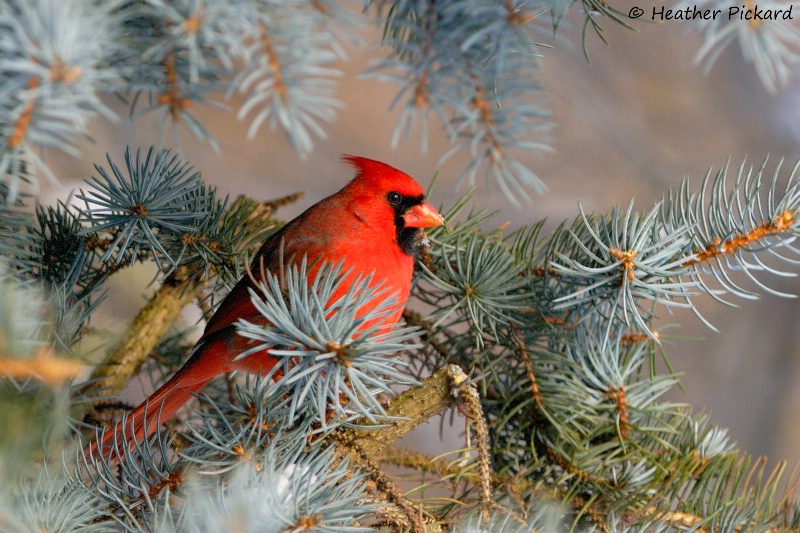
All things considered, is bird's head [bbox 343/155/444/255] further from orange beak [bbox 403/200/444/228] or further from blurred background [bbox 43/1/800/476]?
blurred background [bbox 43/1/800/476]

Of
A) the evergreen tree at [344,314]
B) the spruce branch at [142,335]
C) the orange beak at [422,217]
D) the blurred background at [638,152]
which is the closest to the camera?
the evergreen tree at [344,314]

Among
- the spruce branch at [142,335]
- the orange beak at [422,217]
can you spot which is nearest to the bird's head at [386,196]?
the orange beak at [422,217]

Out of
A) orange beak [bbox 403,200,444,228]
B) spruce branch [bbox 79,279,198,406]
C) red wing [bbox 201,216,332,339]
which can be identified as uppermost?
orange beak [bbox 403,200,444,228]

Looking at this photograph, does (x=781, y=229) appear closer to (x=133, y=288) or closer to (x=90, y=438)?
(x=90, y=438)

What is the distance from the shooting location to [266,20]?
0.42 meters

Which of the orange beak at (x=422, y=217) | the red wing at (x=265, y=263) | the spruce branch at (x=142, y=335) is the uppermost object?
the orange beak at (x=422, y=217)

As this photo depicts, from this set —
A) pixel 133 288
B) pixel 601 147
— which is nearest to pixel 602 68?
pixel 601 147

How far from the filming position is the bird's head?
0.98m

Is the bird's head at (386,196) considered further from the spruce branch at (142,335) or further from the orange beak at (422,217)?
the spruce branch at (142,335)

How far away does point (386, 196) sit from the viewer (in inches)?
41.0

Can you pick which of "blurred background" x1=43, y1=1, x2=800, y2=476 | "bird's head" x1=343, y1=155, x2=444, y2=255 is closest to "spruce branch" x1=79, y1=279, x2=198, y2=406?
"bird's head" x1=343, y1=155, x2=444, y2=255

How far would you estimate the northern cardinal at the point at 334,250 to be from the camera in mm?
891

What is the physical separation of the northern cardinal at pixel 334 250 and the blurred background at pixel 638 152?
0.67 metres

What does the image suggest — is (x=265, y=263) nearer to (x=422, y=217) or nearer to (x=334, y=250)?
(x=334, y=250)
